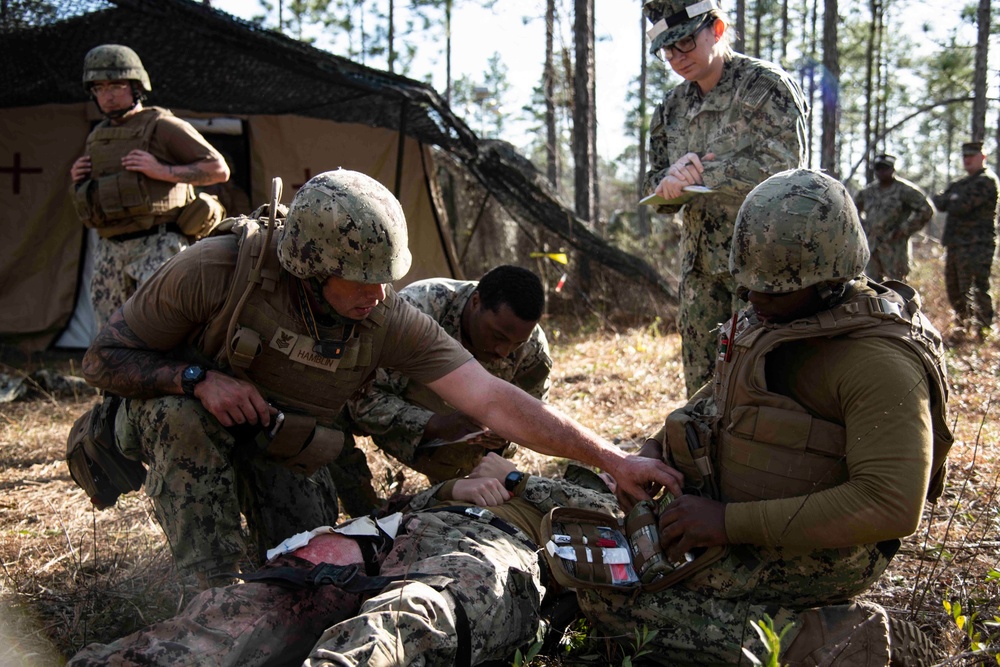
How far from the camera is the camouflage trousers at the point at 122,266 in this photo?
5.27m

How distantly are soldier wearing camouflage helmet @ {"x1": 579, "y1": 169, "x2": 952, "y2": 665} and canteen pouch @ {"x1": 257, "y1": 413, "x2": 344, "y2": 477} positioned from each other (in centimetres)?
113

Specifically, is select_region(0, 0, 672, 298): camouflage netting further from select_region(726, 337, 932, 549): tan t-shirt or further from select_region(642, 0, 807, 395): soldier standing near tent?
select_region(726, 337, 932, 549): tan t-shirt

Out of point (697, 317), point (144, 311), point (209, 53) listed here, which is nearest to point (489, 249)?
point (209, 53)

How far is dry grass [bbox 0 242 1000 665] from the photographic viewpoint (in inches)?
113

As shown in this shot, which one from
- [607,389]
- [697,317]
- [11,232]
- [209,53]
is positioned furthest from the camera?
[11,232]

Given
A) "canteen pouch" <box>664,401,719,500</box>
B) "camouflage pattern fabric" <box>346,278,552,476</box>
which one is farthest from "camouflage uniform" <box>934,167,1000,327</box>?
"canteen pouch" <box>664,401,719,500</box>

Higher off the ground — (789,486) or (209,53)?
(209,53)

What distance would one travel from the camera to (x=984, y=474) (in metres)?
4.22

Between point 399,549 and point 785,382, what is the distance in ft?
4.35

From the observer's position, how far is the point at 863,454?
229 cm

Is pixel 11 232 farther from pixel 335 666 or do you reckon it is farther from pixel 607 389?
pixel 335 666

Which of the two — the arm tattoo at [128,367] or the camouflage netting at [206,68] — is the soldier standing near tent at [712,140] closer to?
the arm tattoo at [128,367]

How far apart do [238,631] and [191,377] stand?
108cm

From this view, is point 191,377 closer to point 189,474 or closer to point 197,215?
point 189,474
